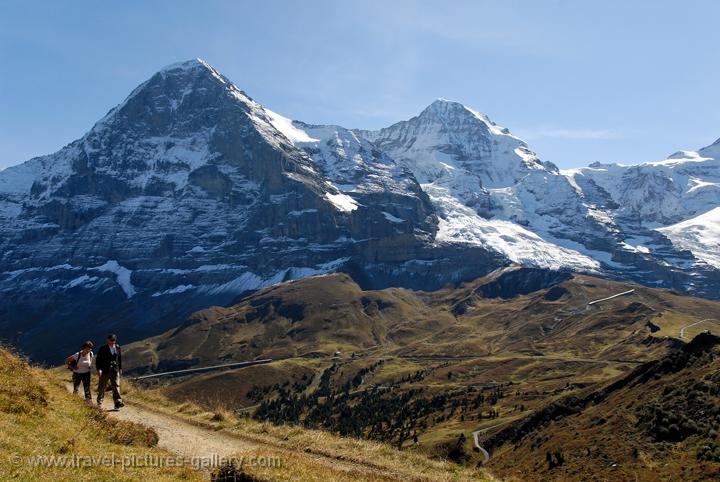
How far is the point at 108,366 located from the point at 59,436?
9.66 m

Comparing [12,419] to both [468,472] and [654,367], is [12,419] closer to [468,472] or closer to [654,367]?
[468,472]

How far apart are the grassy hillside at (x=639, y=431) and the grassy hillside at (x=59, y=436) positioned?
47.5m

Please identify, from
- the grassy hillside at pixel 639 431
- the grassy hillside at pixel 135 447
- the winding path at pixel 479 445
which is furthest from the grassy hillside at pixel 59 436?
the winding path at pixel 479 445

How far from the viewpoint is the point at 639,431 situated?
75.7 meters

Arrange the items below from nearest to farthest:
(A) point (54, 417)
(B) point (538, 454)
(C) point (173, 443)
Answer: (A) point (54, 417)
(C) point (173, 443)
(B) point (538, 454)

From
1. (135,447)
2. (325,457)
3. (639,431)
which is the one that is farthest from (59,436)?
(639,431)

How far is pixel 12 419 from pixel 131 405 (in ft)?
43.2

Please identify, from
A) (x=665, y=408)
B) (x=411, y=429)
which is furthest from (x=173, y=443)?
(x=411, y=429)

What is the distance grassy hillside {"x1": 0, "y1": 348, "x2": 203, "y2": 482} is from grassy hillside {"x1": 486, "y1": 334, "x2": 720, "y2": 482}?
47.5m

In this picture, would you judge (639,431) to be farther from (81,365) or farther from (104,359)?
(81,365)

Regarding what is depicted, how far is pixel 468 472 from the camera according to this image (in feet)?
92.8

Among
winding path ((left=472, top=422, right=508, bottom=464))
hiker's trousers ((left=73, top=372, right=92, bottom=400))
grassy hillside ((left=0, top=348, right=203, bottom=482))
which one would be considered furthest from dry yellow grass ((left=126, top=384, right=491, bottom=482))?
winding path ((left=472, top=422, right=508, bottom=464))

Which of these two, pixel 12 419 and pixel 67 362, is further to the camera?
pixel 67 362

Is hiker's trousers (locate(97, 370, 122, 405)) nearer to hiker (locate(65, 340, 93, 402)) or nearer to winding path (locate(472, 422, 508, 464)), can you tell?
hiker (locate(65, 340, 93, 402))
